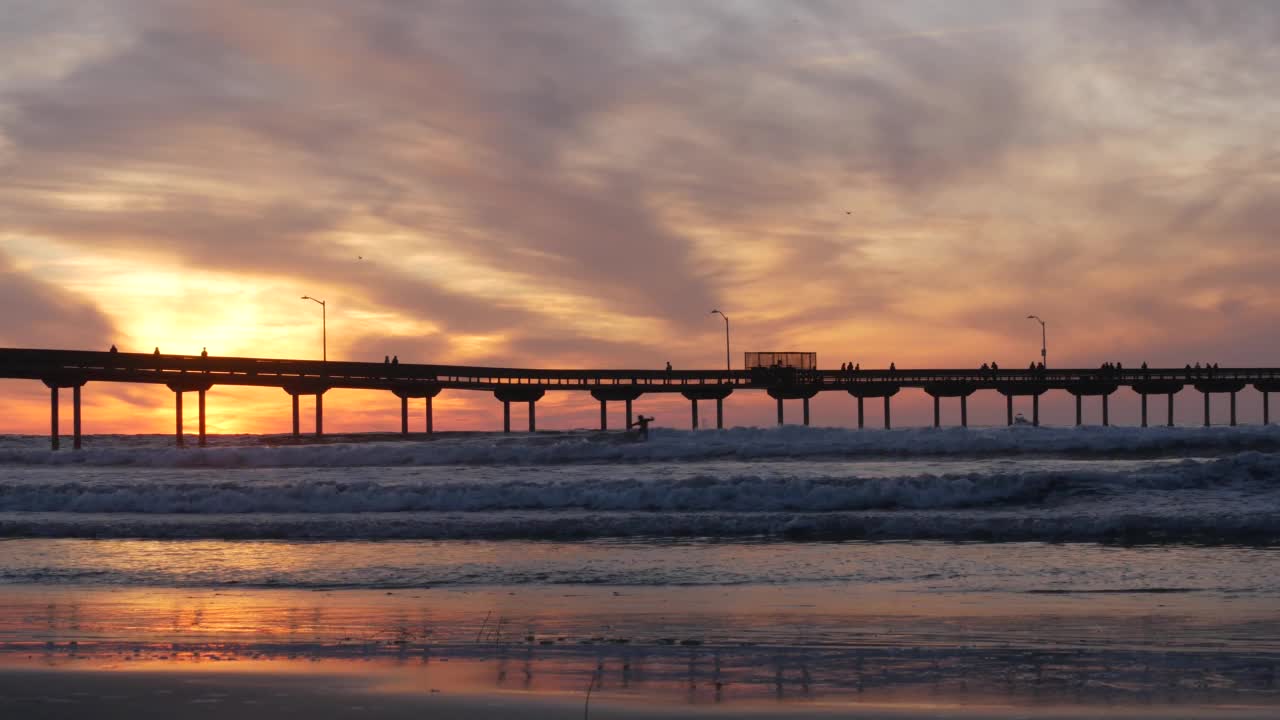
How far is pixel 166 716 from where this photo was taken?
7.12m

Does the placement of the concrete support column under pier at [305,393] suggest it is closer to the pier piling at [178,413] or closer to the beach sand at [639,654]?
the pier piling at [178,413]

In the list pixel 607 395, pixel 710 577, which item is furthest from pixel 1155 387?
pixel 710 577

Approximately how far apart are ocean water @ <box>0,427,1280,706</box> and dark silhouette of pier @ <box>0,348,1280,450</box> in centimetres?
5079

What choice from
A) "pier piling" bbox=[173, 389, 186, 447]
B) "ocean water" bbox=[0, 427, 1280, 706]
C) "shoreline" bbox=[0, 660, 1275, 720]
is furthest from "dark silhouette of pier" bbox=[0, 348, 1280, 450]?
"shoreline" bbox=[0, 660, 1275, 720]

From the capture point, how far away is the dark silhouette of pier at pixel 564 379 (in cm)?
7338

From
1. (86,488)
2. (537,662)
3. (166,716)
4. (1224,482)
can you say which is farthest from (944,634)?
(86,488)

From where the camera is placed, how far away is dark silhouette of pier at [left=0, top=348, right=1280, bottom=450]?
73.4 meters

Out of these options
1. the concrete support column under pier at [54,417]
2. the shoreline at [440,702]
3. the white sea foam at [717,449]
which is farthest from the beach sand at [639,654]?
the concrete support column under pier at [54,417]

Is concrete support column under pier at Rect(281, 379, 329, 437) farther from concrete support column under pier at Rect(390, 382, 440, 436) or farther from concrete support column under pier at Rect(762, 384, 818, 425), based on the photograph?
concrete support column under pier at Rect(762, 384, 818, 425)

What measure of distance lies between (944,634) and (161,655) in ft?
19.5

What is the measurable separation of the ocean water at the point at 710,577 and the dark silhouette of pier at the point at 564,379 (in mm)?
50791

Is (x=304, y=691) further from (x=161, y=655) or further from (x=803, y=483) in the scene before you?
(x=803, y=483)

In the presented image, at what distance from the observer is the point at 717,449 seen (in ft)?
148

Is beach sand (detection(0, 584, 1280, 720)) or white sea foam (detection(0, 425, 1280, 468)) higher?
beach sand (detection(0, 584, 1280, 720))
